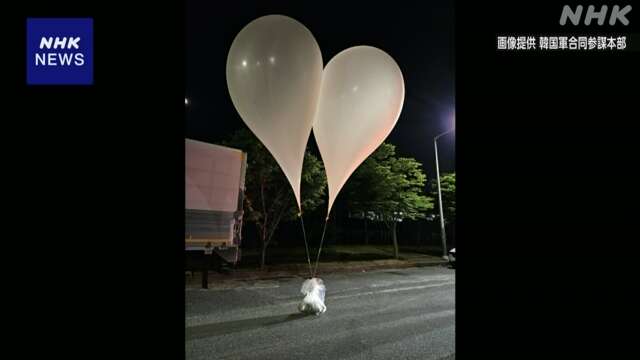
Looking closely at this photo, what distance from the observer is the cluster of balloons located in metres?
6.28

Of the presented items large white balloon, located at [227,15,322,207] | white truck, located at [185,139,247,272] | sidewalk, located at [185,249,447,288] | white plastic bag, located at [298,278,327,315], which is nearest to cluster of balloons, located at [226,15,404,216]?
large white balloon, located at [227,15,322,207]

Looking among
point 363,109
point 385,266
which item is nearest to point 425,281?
point 385,266

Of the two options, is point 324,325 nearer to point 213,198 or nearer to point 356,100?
point 356,100

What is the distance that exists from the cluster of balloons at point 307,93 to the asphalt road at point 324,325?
7.13ft

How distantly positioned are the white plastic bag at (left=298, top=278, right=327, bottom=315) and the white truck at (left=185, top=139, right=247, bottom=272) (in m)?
3.63

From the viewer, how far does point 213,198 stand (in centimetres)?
1061

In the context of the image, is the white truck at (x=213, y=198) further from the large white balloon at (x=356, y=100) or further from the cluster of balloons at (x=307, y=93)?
the large white balloon at (x=356, y=100)

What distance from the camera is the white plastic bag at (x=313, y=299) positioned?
24.5 ft

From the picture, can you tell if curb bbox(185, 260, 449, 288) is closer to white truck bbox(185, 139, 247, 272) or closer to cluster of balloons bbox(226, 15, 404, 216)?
white truck bbox(185, 139, 247, 272)

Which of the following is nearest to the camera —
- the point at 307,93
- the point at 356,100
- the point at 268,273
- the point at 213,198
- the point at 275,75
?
the point at 275,75

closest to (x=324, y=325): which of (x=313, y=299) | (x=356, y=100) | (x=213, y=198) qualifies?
(x=313, y=299)

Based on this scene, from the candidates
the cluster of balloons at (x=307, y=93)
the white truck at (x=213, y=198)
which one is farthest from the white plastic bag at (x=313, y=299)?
the white truck at (x=213, y=198)

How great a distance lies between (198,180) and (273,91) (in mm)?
4547

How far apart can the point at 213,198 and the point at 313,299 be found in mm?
4153
